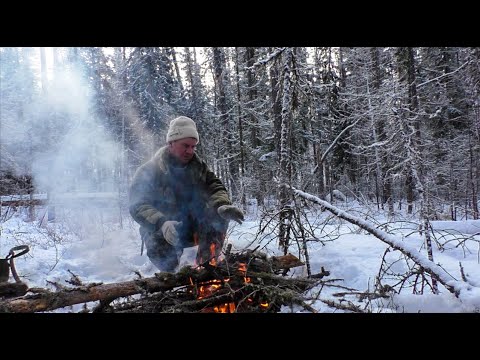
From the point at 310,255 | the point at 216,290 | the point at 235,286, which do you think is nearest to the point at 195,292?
the point at 216,290

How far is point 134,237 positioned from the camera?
22.9 ft

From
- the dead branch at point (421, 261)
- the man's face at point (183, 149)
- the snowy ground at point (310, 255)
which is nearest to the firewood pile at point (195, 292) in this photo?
the snowy ground at point (310, 255)

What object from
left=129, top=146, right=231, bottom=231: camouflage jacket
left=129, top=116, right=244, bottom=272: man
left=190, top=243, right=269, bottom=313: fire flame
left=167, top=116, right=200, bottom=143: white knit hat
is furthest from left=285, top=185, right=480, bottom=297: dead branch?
left=167, top=116, right=200, bottom=143: white knit hat

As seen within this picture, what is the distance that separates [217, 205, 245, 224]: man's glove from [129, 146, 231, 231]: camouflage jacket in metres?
0.29

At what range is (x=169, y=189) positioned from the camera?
368 centimetres

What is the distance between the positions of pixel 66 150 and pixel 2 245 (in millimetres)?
3887

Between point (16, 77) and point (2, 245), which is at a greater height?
point (16, 77)

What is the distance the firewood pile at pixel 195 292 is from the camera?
2182 millimetres

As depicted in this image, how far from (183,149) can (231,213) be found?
101cm

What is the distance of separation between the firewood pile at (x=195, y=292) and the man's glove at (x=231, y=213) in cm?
39

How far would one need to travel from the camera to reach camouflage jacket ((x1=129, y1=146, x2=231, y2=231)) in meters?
3.35

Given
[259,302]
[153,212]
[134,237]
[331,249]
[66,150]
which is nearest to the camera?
[259,302]
